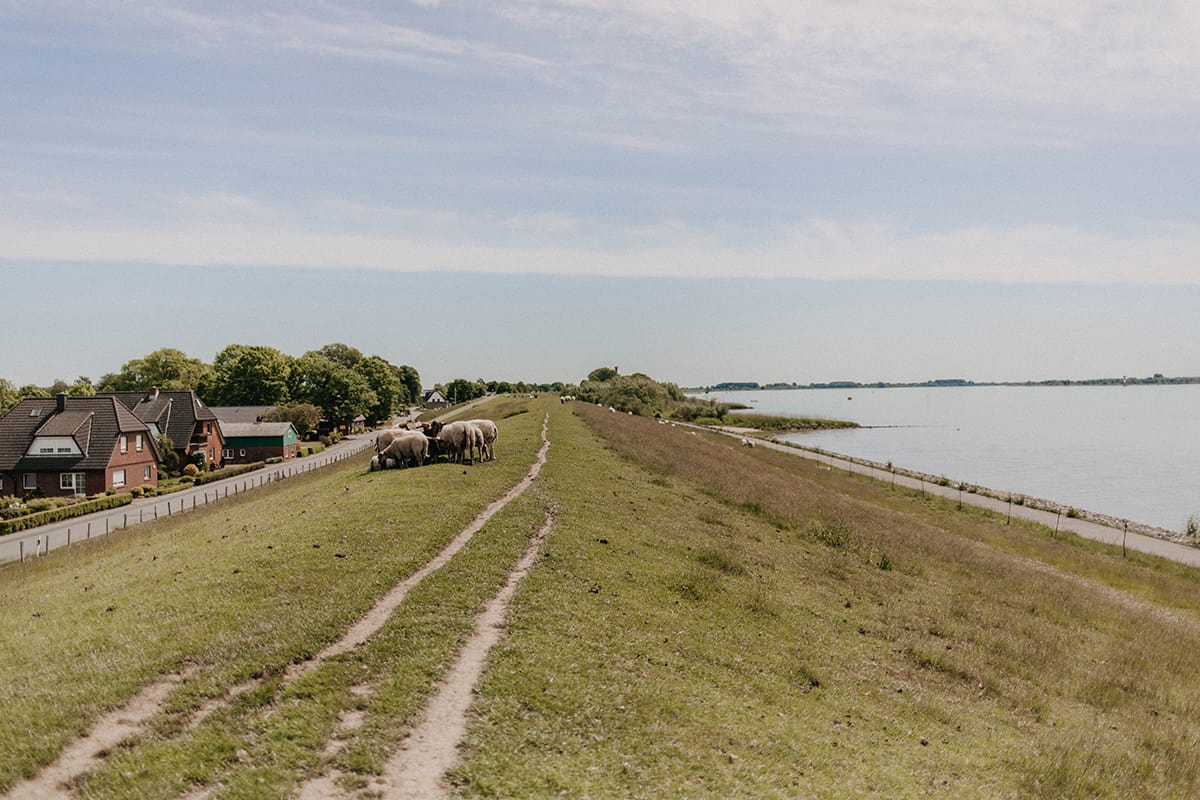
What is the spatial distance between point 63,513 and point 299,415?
56356 mm

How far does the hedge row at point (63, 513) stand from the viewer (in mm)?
45391

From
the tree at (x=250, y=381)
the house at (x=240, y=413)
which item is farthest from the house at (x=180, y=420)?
the tree at (x=250, y=381)

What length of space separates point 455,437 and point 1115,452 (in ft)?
375

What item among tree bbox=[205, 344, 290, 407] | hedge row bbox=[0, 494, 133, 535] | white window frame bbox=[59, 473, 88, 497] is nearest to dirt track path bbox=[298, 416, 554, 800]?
hedge row bbox=[0, 494, 133, 535]

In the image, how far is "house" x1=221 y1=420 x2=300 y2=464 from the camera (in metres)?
91.8

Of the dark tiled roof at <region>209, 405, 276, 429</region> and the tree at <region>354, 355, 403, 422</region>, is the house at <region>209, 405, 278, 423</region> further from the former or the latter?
the tree at <region>354, 355, 403, 422</region>

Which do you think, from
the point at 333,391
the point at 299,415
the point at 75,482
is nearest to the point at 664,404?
the point at 333,391

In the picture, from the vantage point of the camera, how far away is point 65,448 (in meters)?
59.5

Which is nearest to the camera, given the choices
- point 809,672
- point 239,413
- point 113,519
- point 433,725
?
point 433,725

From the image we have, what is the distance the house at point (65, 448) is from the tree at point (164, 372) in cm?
6369

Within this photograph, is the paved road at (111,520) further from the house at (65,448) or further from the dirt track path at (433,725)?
the dirt track path at (433,725)

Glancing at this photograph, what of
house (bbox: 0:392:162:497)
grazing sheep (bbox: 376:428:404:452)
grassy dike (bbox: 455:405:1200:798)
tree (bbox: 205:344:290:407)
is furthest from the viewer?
tree (bbox: 205:344:290:407)

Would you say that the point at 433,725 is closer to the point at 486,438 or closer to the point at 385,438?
the point at 486,438

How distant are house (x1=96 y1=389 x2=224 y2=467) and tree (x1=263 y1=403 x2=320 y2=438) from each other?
18033mm
